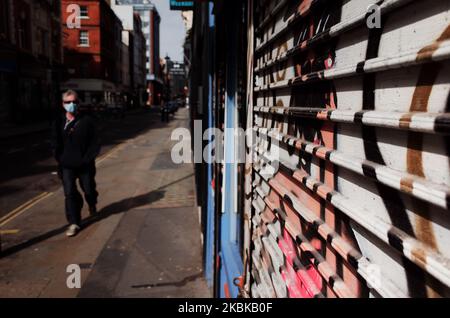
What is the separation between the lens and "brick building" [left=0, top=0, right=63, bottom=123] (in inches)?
992

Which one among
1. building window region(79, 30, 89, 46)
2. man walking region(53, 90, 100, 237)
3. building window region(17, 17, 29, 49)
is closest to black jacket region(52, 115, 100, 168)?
man walking region(53, 90, 100, 237)

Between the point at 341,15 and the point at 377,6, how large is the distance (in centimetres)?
22

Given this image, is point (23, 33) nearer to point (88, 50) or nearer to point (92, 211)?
point (88, 50)

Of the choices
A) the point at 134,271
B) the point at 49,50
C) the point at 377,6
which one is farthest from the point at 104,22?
the point at 377,6

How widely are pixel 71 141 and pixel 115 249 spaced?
1663mm

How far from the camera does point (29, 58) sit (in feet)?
93.7

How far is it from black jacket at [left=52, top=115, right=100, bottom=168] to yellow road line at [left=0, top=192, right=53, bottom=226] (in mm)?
1565

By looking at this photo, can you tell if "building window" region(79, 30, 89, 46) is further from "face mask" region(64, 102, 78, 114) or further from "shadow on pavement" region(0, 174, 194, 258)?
"face mask" region(64, 102, 78, 114)

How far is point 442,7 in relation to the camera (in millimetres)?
685

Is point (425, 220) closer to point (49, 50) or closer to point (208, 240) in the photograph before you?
point (208, 240)

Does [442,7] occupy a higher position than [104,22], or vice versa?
[104,22]

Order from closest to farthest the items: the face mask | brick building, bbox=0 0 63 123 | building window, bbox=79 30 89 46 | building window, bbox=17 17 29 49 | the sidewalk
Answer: the sidewalk → the face mask → brick building, bbox=0 0 63 123 → building window, bbox=17 17 29 49 → building window, bbox=79 30 89 46

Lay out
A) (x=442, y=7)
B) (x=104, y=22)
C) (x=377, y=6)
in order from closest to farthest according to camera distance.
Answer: (x=442, y=7) < (x=377, y=6) < (x=104, y=22)

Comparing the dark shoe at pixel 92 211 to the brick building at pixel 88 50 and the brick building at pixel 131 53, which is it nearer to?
the brick building at pixel 88 50
